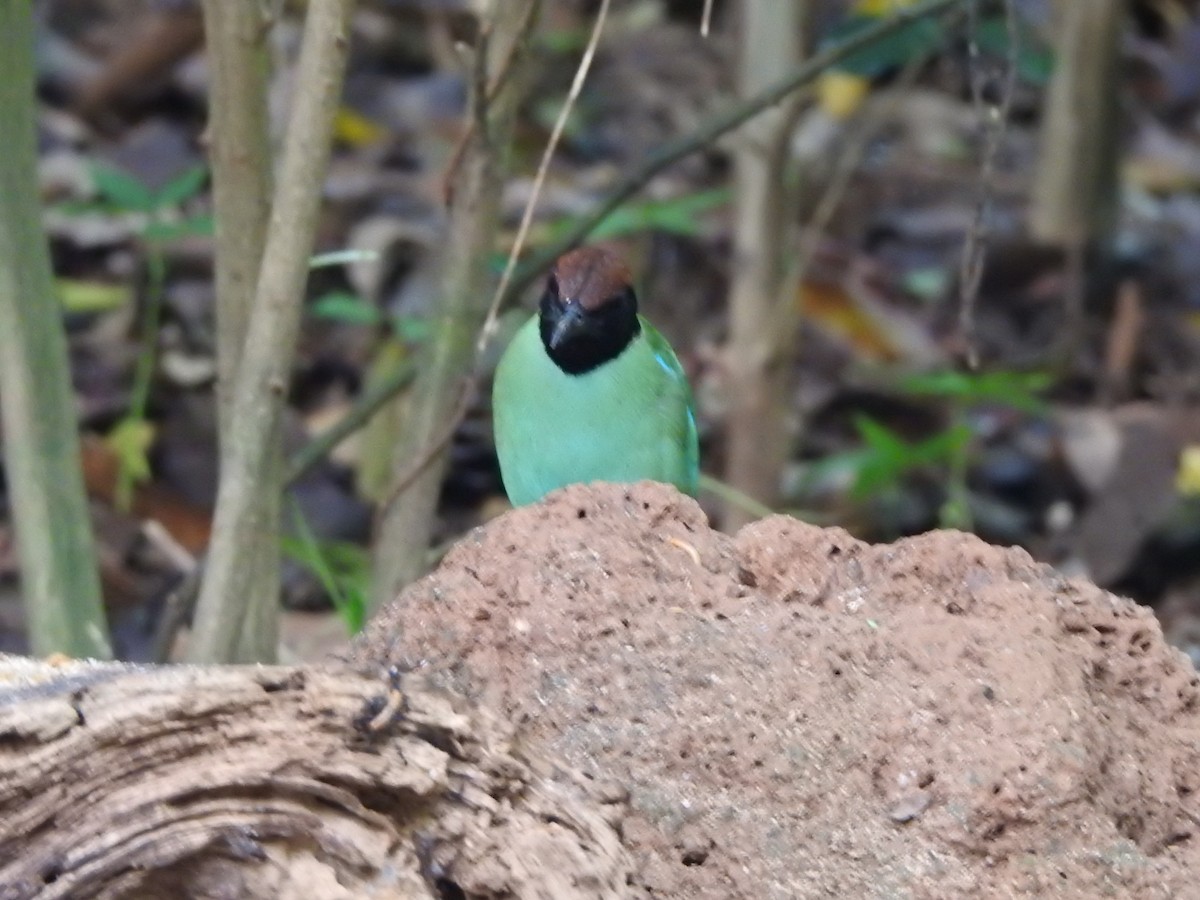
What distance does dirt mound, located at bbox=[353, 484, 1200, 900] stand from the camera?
2271mm

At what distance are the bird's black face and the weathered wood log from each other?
6.36ft

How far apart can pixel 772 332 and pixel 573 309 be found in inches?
73.9

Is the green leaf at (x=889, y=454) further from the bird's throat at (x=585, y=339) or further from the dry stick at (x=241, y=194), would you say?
the dry stick at (x=241, y=194)

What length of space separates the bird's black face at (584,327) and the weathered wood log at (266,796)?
194 cm

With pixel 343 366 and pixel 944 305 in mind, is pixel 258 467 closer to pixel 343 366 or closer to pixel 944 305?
pixel 343 366

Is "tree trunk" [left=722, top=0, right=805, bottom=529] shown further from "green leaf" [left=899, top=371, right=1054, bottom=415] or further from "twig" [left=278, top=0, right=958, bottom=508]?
"twig" [left=278, top=0, right=958, bottom=508]

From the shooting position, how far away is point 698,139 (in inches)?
164

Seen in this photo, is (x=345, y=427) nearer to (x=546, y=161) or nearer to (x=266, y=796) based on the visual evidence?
(x=546, y=161)

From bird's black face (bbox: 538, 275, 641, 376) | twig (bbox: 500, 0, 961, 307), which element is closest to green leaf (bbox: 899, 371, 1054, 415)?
twig (bbox: 500, 0, 961, 307)

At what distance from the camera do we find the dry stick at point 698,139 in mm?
4066

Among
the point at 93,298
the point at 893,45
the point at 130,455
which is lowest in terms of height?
the point at 130,455

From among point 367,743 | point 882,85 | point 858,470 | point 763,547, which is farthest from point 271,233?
point 882,85

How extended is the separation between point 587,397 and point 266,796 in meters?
2.20

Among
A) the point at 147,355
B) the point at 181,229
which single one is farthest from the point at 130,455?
the point at 181,229
